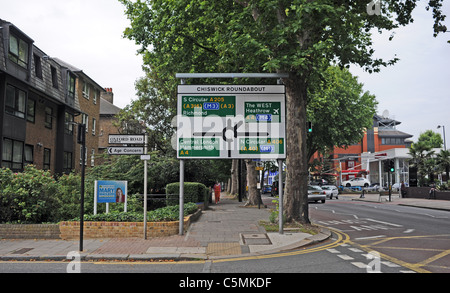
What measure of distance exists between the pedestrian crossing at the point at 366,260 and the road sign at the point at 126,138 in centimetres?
562

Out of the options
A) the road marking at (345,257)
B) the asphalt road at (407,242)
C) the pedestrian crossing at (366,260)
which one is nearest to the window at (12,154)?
the asphalt road at (407,242)

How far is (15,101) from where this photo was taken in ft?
74.2

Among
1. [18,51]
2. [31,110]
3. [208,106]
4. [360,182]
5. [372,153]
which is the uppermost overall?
[18,51]

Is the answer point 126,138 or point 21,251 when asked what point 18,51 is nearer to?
point 126,138

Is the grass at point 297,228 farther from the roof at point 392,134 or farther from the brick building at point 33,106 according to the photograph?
the roof at point 392,134

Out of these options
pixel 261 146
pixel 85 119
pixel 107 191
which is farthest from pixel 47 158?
pixel 261 146

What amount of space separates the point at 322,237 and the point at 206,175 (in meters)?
16.4

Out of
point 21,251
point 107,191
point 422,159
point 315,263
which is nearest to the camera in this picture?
point 315,263

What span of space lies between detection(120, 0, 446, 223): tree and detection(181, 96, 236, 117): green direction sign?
159 cm

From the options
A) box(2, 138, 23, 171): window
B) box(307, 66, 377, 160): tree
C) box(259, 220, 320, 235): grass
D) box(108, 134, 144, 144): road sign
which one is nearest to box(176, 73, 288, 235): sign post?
box(259, 220, 320, 235): grass

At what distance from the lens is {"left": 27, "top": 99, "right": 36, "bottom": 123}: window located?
81.5 feet

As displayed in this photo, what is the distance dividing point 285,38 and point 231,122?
3.01m

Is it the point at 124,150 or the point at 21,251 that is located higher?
the point at 124,150

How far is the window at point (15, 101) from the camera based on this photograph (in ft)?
71.9
